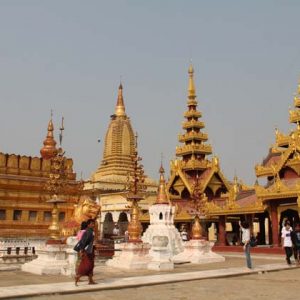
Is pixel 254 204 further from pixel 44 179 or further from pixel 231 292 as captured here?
pixel 231 292

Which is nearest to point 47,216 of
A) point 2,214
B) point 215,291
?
point 2,214

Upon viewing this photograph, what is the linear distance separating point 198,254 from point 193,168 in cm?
1848

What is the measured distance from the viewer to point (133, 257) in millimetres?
16328

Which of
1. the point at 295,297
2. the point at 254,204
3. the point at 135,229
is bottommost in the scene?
the point at 295,297

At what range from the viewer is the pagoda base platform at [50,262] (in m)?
14.7

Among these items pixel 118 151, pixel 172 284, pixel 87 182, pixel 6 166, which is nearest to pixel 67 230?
pixel 172 284

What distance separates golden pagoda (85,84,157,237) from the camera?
48812mm

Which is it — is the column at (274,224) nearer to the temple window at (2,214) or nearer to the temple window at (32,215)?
the temple window at (32,215)

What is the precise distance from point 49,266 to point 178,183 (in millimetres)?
25121

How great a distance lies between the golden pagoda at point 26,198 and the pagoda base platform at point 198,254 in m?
11.1

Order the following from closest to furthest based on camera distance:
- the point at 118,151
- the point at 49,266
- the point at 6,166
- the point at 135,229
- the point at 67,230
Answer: the point at 49,266 → the point at 135,229 → the point at 67,230 → the point at 6,166 → the point at 118,151

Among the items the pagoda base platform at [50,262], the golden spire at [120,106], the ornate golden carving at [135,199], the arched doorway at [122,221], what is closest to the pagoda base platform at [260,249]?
the ornate golden carving at [135,199]

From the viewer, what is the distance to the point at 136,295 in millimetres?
9445

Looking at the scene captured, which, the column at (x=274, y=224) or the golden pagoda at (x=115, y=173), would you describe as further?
the golden pagoda at (x=115, y=173)
